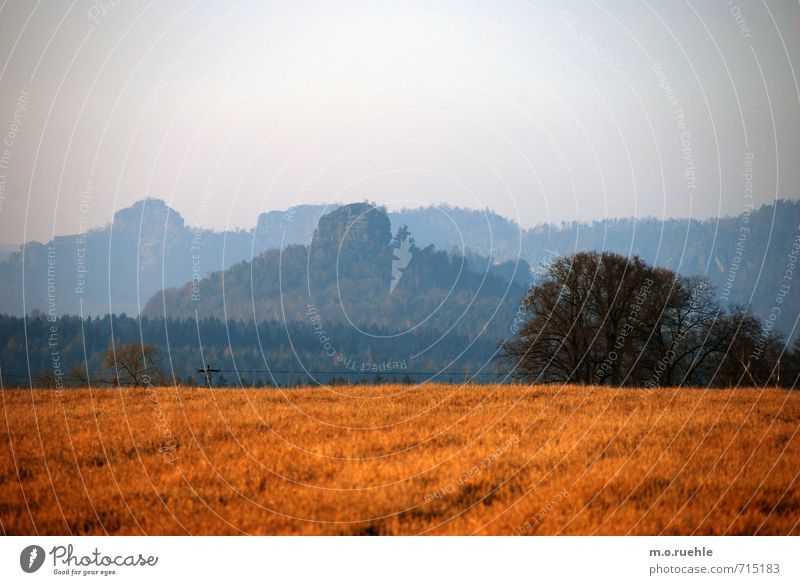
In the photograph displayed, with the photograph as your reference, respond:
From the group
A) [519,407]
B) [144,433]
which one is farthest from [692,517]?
[144,433]

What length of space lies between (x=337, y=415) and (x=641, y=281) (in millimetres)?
36717

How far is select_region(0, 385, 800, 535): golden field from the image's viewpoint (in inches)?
588
